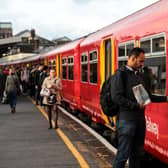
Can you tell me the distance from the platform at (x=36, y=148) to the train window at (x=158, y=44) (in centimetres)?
214

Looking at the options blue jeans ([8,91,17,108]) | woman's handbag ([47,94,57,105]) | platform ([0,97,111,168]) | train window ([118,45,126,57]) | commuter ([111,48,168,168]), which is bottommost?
platform ([0,97,111,168])

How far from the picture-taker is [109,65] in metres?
9.88

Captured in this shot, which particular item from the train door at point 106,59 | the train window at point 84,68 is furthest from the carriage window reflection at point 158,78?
the train window at point 84,68

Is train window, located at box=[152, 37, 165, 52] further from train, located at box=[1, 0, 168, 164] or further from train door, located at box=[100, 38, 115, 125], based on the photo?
train door, located at box=[100, 38, 115, 125]

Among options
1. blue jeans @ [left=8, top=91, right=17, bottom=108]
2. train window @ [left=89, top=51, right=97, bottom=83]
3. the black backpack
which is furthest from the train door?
Result: blue jeans @ [left=8, top=91, right=17, bottom=108]

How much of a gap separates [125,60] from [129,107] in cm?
308

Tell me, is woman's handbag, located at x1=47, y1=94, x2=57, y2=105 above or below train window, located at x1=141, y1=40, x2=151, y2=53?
below

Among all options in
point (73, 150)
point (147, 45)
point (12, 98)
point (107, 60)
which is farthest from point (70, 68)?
point (147, 45)

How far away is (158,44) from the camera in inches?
250

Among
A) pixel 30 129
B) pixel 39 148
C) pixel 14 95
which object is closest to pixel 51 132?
pixel 30 129

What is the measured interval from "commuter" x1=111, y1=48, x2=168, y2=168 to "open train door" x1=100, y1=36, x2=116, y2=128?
152 inches

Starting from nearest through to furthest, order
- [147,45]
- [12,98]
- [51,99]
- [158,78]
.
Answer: [158,78]
[147,45]
[51,99]
[12,98]

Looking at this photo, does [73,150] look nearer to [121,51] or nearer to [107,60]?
[121,51]

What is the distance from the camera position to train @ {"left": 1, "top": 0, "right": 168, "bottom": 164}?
6188 mm
